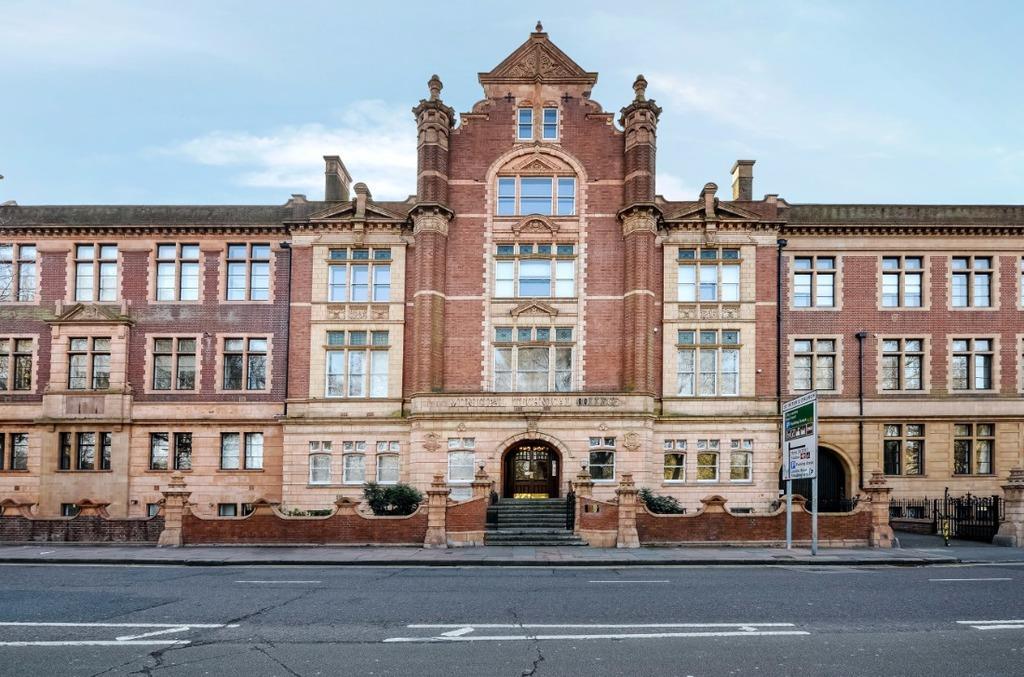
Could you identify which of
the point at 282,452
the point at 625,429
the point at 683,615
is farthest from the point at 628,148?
the point at 683,615

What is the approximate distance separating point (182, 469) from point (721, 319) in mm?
23024

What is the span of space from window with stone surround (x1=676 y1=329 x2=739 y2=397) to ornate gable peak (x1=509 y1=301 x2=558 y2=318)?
17.5 feet

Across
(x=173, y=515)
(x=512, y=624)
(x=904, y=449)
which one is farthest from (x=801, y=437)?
(x=173, y=515)

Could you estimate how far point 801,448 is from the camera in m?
22.5

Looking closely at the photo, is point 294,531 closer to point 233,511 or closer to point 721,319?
point 233,511

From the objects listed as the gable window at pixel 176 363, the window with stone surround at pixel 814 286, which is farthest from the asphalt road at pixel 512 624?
the window with stone surround at pixel 814 286

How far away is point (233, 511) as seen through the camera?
32.7m

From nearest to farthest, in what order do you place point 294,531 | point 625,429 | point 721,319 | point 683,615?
point 683,615 → point 294,531 → point 625,429 → point 721,319

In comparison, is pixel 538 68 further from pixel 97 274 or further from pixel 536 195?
pixel 97 274

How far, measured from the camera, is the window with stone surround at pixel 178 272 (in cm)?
3341

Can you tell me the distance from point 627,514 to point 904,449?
15.1 meters

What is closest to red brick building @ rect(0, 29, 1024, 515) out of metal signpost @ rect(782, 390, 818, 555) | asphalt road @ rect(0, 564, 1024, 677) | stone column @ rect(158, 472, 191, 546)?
stone column @ rect(158, 472, 191, 546)

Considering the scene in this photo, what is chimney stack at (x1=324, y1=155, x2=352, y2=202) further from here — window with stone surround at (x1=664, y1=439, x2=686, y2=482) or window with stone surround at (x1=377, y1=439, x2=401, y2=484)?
window with stone surround at (x1=664, y1=439, x2=686, y2=482)

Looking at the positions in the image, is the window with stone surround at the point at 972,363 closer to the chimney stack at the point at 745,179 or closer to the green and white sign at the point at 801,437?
the chimney stack at the point at 745,179
